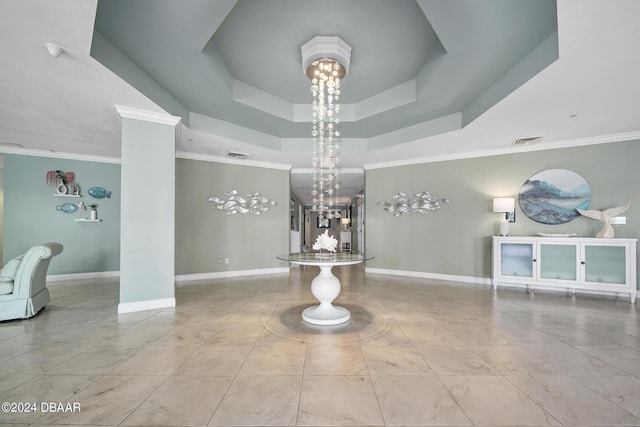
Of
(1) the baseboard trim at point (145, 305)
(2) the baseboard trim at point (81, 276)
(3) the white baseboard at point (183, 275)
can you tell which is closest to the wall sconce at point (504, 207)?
(3) the white baseboard at point (183, 275)

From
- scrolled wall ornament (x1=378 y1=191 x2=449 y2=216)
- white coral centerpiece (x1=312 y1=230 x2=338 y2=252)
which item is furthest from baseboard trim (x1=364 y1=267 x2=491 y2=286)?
white coral centerpiece (x1=312 y1=230 x2=338 y2=252)

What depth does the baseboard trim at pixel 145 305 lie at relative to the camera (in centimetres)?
330

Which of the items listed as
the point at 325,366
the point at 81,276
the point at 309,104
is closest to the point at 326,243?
the point at 325,366

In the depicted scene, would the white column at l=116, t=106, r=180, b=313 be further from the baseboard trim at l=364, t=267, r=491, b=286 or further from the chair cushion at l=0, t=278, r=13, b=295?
the baseboard trim at l=364, t=267, r=491, b=286

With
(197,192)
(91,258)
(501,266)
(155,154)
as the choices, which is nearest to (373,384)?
(155,154)

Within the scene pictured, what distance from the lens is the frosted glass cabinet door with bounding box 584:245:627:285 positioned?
3.88 meters

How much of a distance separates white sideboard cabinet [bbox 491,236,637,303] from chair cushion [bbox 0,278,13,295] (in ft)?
22.7

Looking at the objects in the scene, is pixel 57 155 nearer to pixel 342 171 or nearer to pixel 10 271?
pixel 10 271

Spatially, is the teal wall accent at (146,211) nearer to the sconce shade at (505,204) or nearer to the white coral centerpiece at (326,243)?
the white coral centerpiece at (326,243)

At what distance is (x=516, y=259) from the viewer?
14.7ft

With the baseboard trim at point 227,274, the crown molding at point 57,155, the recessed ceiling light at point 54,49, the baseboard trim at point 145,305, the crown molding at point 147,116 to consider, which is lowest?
the baseboard trim at point 227,274

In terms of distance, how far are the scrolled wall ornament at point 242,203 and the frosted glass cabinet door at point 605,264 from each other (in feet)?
19.2

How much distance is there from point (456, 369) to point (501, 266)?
11.1 feet

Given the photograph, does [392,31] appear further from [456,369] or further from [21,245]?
[21,245]
